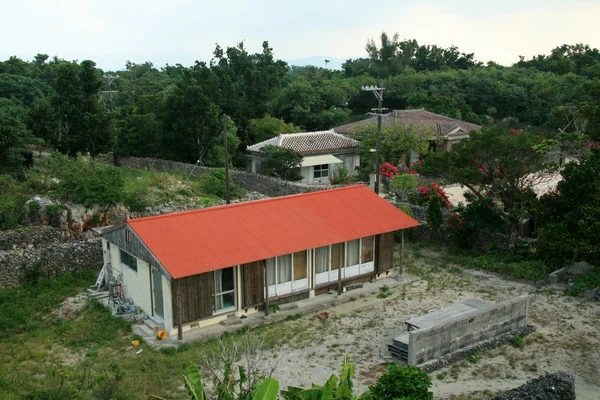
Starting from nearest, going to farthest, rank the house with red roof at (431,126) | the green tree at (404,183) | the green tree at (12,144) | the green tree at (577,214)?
the green tree at (577,214), the green tree at (12,144), the green tree at (404,183), the house with red roof at (431,126)

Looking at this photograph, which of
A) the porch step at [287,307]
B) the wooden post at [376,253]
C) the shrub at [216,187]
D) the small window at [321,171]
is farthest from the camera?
the small window at [321,171]

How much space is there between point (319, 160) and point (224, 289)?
21030 millimetres

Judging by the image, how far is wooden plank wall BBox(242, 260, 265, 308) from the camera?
16.9 meters

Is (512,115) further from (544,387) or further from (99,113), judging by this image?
(544,387)

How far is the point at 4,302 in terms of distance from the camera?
57.8 ft

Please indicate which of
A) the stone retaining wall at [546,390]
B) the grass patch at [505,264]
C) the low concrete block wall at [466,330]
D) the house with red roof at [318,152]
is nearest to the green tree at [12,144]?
the house with red roof at [318,152]

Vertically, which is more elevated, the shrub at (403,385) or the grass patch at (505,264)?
the shrub at (403,385)

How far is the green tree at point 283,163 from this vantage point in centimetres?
3456

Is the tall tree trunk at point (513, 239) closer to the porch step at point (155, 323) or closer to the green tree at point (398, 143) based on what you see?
the porch step at point (155, 323)

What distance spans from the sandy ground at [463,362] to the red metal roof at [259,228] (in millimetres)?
2290

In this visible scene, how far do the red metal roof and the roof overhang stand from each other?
49.4ft

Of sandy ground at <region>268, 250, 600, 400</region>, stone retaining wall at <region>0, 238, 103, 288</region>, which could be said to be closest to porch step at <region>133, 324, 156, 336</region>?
sandy ground at <region>268, 250, 600, 400</region>

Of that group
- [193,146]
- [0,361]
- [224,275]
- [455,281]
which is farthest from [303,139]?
[0,361]

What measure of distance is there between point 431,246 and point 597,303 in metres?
7.41
